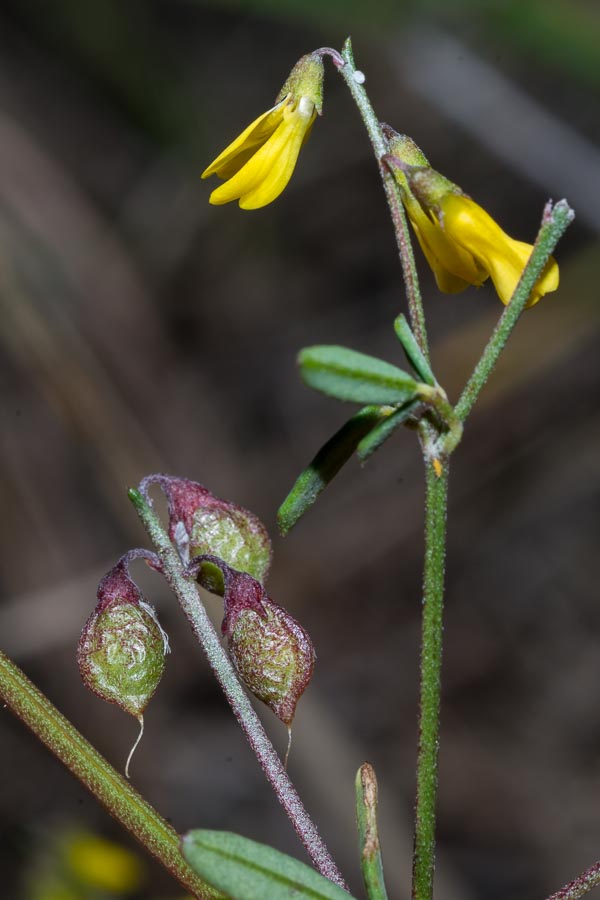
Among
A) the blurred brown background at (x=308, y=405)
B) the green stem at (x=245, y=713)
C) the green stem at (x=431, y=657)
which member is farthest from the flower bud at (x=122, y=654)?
the blurred brown background at (x=308, y=405)

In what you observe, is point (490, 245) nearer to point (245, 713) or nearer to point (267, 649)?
point (267, 649)

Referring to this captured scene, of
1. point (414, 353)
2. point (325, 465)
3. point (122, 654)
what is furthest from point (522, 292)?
point (122, 654)

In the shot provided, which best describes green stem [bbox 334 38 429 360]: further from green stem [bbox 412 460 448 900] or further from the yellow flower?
the yellow flower

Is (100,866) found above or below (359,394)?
below

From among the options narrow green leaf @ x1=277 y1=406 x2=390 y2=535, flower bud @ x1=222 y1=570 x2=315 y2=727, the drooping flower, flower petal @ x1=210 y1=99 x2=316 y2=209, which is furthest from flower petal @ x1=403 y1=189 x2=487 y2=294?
flower bud @ x1=222 y1=570 x2=315 y2=727

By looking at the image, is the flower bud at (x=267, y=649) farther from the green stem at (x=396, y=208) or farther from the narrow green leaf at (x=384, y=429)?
the green stem at (x=396, y=208)

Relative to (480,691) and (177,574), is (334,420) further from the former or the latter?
(177,574)

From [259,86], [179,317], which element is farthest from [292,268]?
[259,86]
